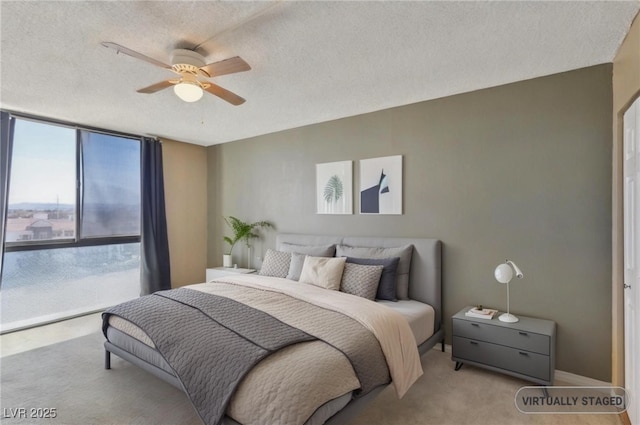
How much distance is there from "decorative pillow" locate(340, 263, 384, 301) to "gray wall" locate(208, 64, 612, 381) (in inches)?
26.8

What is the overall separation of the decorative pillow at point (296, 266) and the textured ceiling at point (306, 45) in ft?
5.79

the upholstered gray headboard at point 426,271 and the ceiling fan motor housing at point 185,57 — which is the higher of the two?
the ceiling fan motor housing at point 185,57

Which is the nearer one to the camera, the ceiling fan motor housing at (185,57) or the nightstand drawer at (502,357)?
the ceiling fan motor housing at (185,57)

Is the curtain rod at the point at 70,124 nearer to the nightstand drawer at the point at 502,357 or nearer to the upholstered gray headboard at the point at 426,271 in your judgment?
the upholstered gray headboard at the point at 426,271

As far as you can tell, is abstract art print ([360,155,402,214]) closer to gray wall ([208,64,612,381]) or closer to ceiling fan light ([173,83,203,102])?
gray wall ([208,64,612,381])

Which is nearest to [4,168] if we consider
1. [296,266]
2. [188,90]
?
[188,90]

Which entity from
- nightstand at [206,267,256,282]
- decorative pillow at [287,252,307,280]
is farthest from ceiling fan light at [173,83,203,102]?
nightstand at [206,267,256,282]

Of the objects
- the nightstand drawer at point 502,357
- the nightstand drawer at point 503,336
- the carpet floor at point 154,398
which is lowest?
the carpet floor at point 154,398

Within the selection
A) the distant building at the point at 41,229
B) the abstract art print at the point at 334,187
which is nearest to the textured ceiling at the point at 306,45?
the abstract art print at the point at 334,187

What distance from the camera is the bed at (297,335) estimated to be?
1.68 m

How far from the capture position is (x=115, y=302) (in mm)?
4766

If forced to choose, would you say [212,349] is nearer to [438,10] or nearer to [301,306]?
[301,306]

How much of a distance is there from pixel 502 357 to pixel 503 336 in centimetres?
17

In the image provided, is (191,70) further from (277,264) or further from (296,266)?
(277,264)
